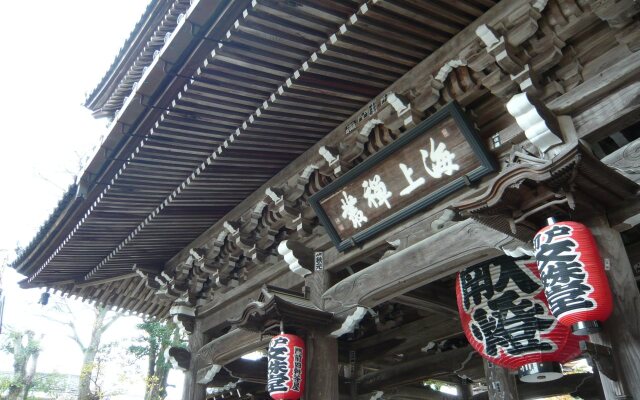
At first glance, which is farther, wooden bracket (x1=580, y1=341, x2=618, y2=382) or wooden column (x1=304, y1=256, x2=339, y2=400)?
wooden column (x1=304, y1=256, x2=339, y2=400)

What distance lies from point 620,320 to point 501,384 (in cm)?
346

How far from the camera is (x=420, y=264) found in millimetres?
4496

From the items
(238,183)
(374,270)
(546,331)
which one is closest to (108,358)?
(238,183)

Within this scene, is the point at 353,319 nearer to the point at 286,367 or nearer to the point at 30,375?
the point at 286,367

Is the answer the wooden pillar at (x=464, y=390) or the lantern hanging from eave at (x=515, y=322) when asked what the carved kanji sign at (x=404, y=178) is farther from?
the wooden pillar at (x=464, y=390)

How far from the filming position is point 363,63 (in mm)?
4539

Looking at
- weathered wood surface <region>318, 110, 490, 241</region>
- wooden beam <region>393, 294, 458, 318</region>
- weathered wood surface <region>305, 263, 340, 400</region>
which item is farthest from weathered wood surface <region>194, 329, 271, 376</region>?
weathered wood surface <region>318, 110, 490, 241</region>

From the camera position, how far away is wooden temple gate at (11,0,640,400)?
3.13 metres

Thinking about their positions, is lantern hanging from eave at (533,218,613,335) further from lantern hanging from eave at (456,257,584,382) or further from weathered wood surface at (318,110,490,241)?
weathered wood surface at (318,110,490,241)

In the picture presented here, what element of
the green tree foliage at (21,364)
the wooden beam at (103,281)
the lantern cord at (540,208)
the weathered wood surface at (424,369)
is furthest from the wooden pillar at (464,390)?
the green tree foliage at (21,364)

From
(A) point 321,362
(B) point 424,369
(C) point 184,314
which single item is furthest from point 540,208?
(C) point 184,314

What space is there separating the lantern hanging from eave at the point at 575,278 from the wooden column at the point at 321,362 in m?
3.02

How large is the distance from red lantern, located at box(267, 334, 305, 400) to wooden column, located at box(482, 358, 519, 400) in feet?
8.10

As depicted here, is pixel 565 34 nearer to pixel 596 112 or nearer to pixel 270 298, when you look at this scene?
pixel 596 112
